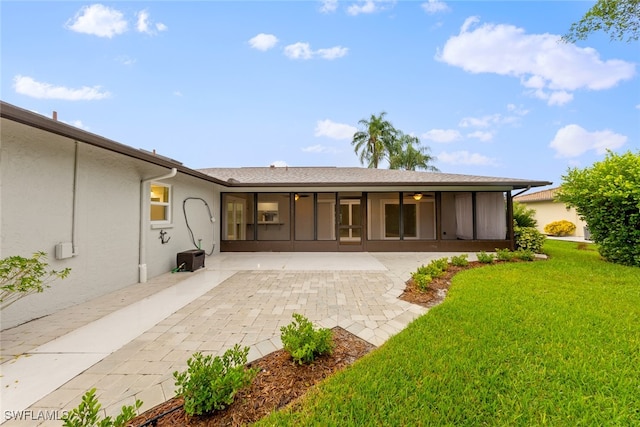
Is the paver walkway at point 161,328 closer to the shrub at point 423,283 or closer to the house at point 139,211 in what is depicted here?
the shrub at point 423,283

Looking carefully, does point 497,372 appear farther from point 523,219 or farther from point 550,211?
point 550,211

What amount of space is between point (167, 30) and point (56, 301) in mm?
9977

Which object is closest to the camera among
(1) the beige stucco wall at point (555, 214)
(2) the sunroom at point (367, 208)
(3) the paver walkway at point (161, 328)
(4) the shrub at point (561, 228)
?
(3) the paver walkway at point (161, 328)

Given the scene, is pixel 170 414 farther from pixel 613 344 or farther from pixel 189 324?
pixel 613 344

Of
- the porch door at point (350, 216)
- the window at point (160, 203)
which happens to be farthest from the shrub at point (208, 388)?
the porch door at point (350, 216)

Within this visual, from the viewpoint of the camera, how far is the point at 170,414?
180cm

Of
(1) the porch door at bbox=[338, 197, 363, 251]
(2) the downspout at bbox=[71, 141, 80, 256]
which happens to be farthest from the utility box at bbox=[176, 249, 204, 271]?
(1) the porch door at bbox=[338, 197, 363, 251]

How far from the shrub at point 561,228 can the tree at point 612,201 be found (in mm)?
10766

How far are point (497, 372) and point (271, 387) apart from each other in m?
2.07

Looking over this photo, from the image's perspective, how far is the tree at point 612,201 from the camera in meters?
6.53

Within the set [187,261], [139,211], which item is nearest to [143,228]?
[139,211]

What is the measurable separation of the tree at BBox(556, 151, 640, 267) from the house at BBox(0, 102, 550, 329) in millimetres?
1472

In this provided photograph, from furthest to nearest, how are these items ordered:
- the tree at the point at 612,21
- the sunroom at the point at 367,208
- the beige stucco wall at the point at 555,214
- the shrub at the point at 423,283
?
1. the beige stucco wall at the point at 555,214
2. the sunroom at the point at 367,208
3. the tree at the point at 612,21
4. the shrub at the point at 423,283

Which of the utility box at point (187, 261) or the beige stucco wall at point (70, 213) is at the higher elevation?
the beige stucco wall at point (70, 213)
